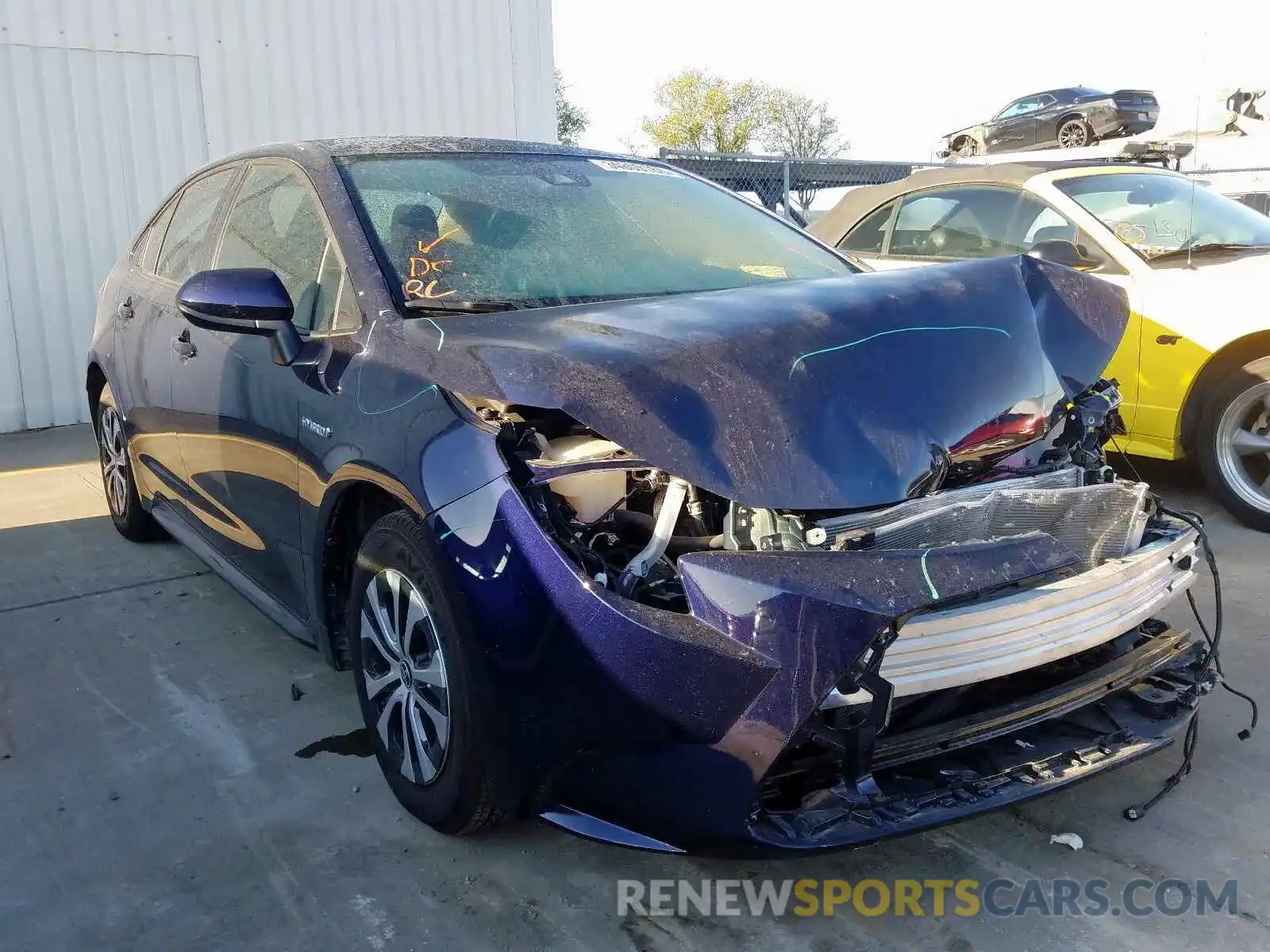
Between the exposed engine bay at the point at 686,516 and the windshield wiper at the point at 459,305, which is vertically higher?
the windshield wiper at the point at 459,305

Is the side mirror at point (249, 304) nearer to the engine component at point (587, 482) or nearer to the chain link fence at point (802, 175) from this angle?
the engine component at point (587, 482)

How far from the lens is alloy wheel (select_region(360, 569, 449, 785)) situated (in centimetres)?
245

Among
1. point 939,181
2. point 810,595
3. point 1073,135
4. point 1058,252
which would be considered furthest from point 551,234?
point 1073,135

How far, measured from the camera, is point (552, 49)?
10.2 m

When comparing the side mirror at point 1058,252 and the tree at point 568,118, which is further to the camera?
the tree at point 568,118

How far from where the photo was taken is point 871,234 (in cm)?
673

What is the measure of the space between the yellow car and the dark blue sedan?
183 centimetres

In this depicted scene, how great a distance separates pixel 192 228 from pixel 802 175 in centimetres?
860

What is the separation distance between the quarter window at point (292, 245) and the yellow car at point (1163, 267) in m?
2.64

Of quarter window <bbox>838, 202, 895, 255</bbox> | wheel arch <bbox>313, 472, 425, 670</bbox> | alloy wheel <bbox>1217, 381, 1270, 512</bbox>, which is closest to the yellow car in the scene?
alloy wheel <bbox>1217, 381, 1270, 512</bbox>

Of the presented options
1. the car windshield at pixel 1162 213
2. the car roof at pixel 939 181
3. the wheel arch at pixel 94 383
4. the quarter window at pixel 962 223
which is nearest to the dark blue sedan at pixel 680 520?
the wheel arch at pixel 94 383

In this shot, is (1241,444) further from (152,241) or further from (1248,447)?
(152,241)

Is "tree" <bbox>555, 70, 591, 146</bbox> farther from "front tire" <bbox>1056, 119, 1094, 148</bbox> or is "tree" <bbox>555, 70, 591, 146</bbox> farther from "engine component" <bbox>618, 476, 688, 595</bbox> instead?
"engine component" <bbox>618, 476, 688, 595</bbox>

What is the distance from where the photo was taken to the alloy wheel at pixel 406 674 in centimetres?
245
